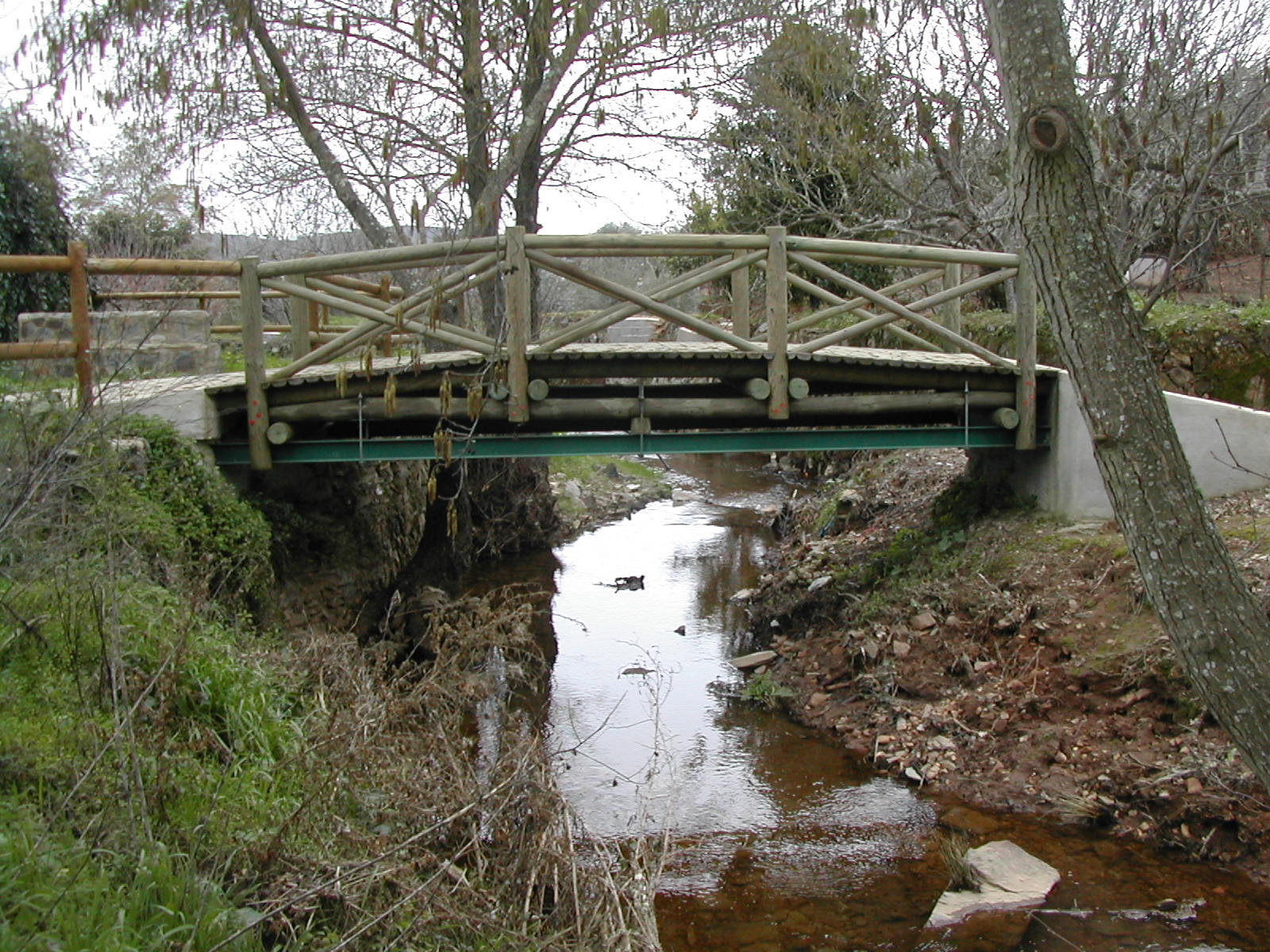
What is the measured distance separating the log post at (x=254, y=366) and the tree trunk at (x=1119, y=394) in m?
5.71

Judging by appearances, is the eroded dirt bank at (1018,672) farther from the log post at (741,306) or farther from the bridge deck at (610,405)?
the log post at (741,306)

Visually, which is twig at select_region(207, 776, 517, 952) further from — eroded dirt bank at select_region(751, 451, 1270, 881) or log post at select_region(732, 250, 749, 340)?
log post at select_region(732, 250, 749, 340)

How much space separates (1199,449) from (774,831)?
496cm

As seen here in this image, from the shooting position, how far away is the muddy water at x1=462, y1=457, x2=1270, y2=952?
5516 mm

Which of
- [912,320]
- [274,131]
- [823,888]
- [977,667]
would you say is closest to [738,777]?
[823,888]

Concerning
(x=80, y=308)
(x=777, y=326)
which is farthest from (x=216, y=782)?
(x=777, y=326)

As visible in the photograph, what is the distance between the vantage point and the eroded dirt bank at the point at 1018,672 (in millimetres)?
6461

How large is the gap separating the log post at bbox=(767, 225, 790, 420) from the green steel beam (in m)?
0.36

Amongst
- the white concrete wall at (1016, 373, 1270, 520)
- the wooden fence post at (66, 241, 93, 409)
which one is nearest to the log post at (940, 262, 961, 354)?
the white concrete wall at (1016, 373, 1270, 520)

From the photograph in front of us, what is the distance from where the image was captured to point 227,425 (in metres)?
8.58

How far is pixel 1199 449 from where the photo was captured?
352 inches

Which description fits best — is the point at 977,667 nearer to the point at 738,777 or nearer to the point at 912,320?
the point at 738,777

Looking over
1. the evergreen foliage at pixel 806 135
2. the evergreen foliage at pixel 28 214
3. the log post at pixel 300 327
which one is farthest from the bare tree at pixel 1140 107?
the evergreen foliage at pixel 28 214

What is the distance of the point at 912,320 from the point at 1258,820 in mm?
4111
